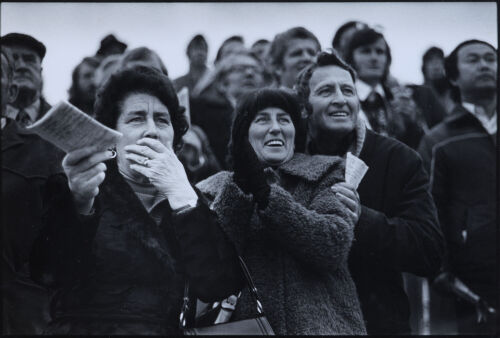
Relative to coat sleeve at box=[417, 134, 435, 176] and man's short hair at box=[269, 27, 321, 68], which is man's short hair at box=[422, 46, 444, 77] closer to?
man's short hair at box=[269, 27, 321, 68]

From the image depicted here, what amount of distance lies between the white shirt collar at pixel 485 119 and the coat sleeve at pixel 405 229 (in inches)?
46.3

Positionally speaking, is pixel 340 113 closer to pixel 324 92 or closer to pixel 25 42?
pixel 324 92

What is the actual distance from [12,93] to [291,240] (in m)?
1.81

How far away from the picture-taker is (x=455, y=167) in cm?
499

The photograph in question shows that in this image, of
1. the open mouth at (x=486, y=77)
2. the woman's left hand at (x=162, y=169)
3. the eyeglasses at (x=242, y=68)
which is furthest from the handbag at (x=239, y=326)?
the eyeglasses at (x=242, y=68)

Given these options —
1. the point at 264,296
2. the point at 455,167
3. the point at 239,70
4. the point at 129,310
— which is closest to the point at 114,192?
the point at 129,310

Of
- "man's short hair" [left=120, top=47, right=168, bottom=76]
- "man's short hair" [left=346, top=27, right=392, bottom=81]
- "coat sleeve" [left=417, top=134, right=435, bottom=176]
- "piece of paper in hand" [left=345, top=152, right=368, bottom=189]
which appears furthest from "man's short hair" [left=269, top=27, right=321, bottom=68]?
"piece of paper in hand" [left=345, top=152, right=368, bottom=189]

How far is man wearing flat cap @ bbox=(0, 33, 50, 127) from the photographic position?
13.7 feet

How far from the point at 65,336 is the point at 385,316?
6.03 feet

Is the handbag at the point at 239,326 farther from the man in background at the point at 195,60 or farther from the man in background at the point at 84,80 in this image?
the man in background at the point at 195,60

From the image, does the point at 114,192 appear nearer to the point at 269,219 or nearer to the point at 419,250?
the point at 269,219

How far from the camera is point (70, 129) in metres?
2.77

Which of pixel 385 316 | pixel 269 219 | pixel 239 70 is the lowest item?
pixel 385 316

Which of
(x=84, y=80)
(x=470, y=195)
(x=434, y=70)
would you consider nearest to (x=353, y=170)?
(x=470, y=195)
